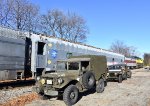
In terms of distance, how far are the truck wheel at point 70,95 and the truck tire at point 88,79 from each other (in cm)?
88

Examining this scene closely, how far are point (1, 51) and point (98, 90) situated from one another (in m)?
6.01

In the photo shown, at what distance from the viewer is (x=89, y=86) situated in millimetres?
13055

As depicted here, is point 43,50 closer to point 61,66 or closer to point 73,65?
point 61,66

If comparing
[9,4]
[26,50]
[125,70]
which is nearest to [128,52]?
[9,4]

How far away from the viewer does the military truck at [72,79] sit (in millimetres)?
11547

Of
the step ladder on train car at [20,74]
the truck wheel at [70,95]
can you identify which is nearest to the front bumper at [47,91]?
the truck wheel at [70,95]

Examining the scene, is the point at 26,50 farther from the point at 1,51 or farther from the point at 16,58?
the point at 1,51

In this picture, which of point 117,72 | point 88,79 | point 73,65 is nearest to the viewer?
point 88,79

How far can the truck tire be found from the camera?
12.7m

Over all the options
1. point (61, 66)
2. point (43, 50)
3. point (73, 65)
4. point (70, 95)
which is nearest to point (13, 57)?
point (43, 50)

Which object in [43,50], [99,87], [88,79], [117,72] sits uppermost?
[43,50]

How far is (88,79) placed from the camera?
1313cm

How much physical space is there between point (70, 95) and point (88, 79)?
1.84 metres

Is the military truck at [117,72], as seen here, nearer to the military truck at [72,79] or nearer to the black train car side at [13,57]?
the military truck at [72,79]
